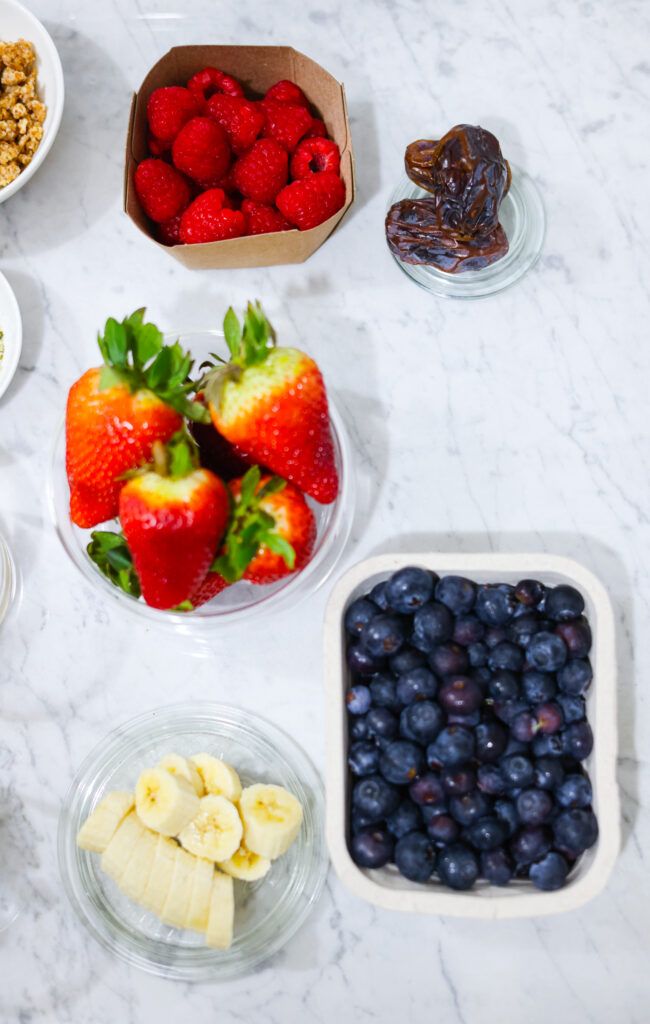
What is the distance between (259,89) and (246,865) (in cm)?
95

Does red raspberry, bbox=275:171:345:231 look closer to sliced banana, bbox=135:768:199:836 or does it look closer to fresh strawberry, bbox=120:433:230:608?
fresh strawberry, bbox=120:433:230:608

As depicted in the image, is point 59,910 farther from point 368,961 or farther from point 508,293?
point 508,293

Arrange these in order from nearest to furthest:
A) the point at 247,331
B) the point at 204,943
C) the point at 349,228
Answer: the point at 247,331 → the point at 204,943 → the point at 349,228

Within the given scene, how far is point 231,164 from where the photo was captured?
3.75 feet

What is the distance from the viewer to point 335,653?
95cm

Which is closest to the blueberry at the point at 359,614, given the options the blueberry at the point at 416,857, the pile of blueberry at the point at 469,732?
the pile of blueberry at the point at 469,732

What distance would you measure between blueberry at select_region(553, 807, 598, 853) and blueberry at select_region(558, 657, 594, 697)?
12 cm

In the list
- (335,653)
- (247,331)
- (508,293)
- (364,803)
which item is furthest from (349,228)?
(364,803)

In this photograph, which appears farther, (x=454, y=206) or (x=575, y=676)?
(x=454, y=206)

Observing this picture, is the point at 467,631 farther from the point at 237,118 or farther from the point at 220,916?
the point at 237,118

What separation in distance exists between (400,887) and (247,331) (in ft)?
1.87

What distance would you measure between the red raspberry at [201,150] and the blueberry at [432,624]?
582mm

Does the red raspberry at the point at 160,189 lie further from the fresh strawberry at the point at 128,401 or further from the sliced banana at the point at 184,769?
the sliced banana at the point at 184,769

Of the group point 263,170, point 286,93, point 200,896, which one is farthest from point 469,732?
point 286,93
